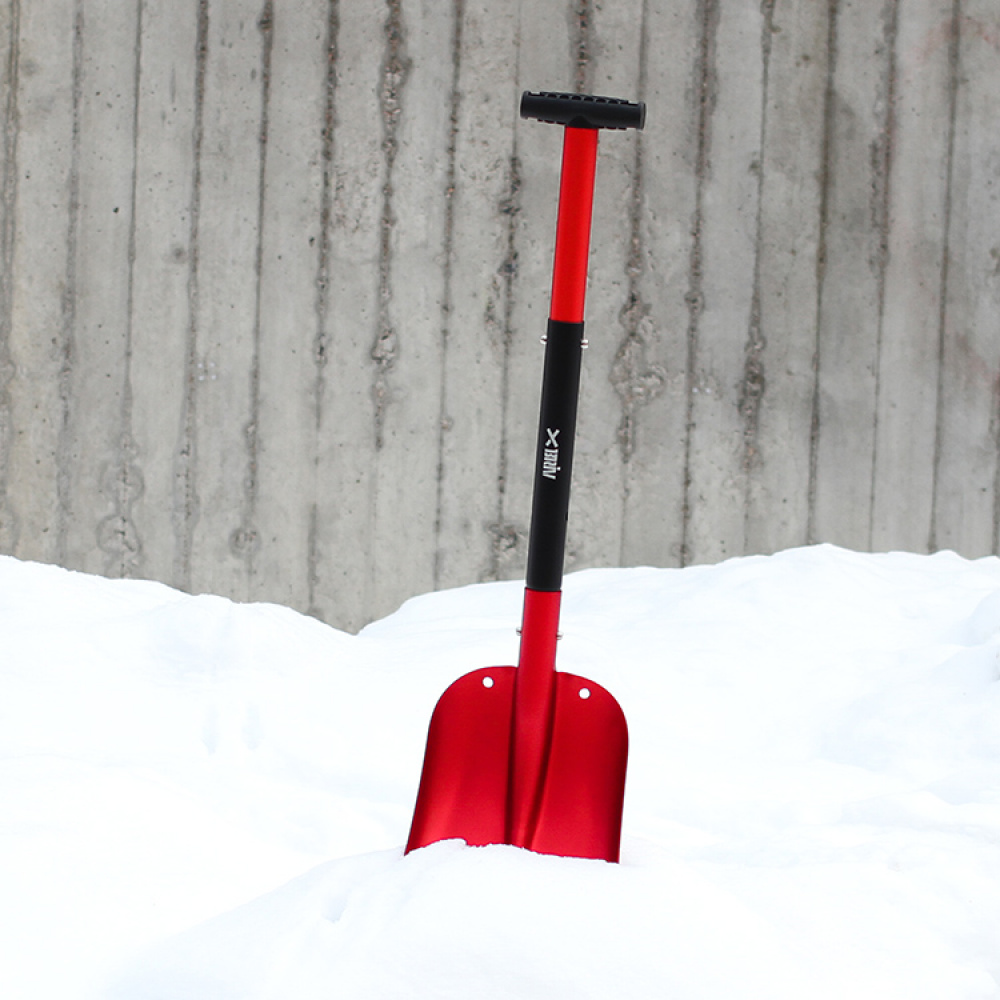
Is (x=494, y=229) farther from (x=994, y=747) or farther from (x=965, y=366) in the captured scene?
(x=994, y=747)

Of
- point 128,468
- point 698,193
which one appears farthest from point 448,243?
→ point 128,468

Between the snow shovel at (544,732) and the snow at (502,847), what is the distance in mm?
65

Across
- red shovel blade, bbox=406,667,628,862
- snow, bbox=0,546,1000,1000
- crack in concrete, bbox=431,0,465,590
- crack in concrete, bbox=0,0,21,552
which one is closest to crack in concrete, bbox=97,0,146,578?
crack in concrete, bbox=0,0,21,552

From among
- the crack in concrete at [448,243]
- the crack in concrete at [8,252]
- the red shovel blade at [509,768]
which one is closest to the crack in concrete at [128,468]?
the crack in concrete at [8,252]

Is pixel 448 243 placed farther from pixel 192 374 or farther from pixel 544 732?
pixel 544 732

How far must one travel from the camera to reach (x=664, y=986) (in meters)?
0.55

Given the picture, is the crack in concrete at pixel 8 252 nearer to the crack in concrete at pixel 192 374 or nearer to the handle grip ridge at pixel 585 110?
the crack in concrete at pixel 192 374

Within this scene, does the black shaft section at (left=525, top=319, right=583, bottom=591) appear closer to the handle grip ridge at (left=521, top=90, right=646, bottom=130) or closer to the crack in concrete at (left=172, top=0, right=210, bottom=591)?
the handle grip ridge at (left=521, top=90, right=646, bottom=130)

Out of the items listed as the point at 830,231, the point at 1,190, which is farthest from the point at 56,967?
the point at 830,231

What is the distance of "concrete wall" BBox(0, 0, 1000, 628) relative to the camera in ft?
6.23

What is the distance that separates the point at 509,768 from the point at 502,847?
13cm

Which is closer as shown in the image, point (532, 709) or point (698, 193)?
point (532, 709)

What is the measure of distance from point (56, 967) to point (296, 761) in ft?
1.41

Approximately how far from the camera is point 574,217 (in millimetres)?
755
